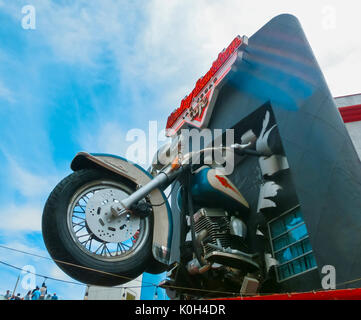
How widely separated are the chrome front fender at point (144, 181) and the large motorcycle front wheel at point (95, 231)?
117 millimetres

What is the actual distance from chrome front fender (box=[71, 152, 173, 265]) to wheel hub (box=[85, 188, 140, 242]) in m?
0.40

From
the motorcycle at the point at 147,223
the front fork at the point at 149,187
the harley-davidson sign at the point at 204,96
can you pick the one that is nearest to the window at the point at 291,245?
the motorcycle at the point at 147,223

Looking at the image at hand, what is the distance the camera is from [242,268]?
629cm

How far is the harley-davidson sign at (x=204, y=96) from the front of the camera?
10.1 m

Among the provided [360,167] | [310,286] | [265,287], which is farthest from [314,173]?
[265,287]

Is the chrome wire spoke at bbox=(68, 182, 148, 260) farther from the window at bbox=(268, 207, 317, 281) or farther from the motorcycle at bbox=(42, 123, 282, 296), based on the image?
the window at bbox=(268, 207, 317, 281)

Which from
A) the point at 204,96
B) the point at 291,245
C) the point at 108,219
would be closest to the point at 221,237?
the point at 291,245

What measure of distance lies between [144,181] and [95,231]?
1.37 meters

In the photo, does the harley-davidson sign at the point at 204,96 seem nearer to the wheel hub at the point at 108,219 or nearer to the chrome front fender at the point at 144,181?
the chrome front fender at the point at 144,181

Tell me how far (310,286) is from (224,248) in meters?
1.79

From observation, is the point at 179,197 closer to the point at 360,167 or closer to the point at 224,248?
the point at 224,248

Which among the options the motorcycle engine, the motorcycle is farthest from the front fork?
the motorcycle engine

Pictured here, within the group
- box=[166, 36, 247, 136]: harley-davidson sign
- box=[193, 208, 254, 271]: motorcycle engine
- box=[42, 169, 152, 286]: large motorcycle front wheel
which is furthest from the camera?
box=[166, 36, 247, 136]: harley-davidson sign

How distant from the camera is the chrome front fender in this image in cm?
526
